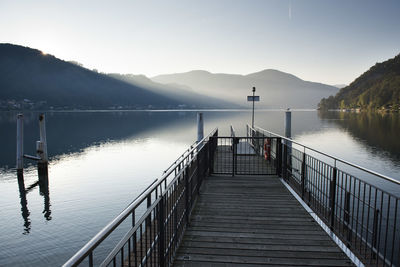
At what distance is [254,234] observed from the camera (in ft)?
17.1

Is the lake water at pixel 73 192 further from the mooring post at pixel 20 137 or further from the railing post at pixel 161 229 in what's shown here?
the railing post at pixel 161 229

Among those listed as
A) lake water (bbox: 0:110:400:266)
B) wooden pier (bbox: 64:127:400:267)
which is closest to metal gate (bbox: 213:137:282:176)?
wooden pier (bbox: 64:127:400:267)

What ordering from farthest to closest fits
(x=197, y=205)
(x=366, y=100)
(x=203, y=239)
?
1. (x=366, y=100)
2. (x=197, y=205)
3. (x=203, y=239)

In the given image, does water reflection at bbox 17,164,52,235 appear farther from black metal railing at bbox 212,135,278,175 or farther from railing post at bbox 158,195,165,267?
railing post at bbox 158,195,165,267

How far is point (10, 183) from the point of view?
17641mm

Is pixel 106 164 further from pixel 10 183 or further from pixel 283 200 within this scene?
pixel 283 200

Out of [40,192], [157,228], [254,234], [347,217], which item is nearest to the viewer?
[157,228]

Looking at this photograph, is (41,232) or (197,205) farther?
(41,232)

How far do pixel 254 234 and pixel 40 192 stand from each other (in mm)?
15308

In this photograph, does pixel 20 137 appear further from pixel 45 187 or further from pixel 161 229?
pixel 161 229

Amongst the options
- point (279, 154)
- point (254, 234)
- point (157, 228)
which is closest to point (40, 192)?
point (279, 154)

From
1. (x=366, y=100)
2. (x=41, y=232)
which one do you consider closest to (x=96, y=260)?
(x=41, y=232)

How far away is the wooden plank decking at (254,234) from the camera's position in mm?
4363

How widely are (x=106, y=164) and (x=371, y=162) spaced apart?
22399 millimetres
